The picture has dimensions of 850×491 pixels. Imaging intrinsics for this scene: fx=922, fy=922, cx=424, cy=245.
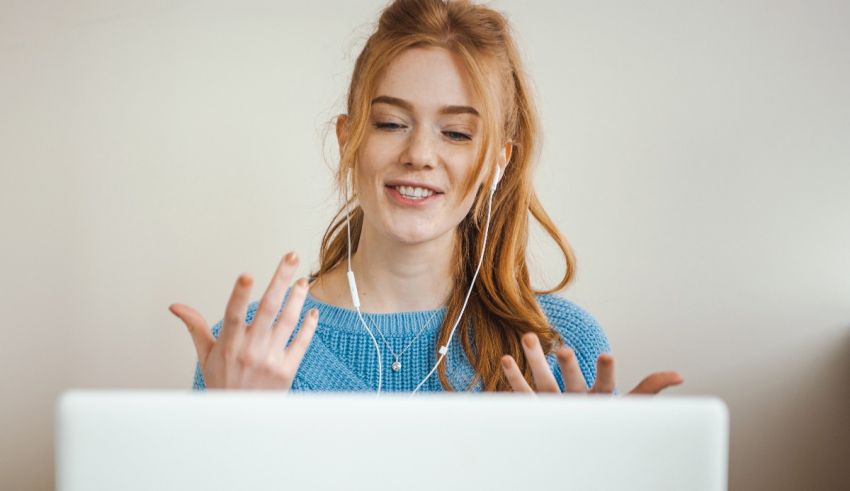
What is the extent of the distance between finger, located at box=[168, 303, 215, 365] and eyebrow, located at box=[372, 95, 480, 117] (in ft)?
1.73

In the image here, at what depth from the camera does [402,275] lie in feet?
5.08

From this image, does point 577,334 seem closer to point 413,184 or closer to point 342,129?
point 413,184

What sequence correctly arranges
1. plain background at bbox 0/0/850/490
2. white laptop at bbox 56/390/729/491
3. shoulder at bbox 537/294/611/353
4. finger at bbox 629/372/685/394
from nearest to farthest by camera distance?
white laptop at bbox 56/390/729/491, finger at bbox 629/372/685/394, shoulder at bbox 537/294/611/353, plain background at bbox 0/0/850/490

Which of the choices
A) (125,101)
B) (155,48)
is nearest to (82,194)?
(125,101)

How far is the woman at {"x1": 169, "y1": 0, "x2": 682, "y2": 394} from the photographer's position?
1.47 meters

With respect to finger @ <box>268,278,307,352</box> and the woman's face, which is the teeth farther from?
finger @ <box>268,278,307,352</box>

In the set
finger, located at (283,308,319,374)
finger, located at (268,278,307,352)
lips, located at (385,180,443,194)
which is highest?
lips, located at (385,180,443,194)

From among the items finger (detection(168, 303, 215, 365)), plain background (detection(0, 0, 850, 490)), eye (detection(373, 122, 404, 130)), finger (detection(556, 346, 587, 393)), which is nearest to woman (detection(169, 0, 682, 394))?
eye (detection(373, 122, 404, 130))

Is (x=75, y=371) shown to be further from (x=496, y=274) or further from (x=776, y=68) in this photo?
(x=776, y=68)

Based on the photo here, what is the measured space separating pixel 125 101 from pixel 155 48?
16 centimetres

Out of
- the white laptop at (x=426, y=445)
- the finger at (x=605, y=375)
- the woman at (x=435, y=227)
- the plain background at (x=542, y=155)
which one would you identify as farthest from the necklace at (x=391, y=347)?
the white laptop at (x=426, y=445)

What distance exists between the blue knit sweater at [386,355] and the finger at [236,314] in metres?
0.46

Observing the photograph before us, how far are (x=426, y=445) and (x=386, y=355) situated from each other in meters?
0.97

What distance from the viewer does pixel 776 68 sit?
239 cm
